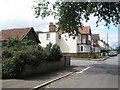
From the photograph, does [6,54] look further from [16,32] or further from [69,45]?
[69,45]

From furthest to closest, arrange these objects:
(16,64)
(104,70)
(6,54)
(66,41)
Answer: (66,41) → (104,70) → (6,54) → (16,64)

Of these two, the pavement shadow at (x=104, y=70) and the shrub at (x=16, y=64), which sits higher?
the shrub at (x=16, y=64)

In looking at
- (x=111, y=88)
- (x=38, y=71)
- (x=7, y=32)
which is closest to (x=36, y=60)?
(x=38, y=71)

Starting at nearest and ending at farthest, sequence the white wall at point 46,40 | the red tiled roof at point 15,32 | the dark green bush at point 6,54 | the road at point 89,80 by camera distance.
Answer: the road at point 89,80 → the dark green bush at point 6,54 → the red tiled roof at point 15,32 → the white wall at point 46,40

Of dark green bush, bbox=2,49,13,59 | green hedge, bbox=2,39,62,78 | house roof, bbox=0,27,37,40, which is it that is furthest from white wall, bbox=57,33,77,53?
dark green bush, bbox=2,49,13,59

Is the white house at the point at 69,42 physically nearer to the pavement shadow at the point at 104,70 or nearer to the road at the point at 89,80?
the pavement shadow at the point at 104,70

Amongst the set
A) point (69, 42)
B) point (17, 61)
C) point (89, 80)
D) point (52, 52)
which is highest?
point (69, 42)

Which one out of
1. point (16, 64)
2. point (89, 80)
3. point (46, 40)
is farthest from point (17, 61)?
point (46, 40)

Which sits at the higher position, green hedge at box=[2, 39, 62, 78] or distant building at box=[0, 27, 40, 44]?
distant building at box=[0, 27, 40, 44]

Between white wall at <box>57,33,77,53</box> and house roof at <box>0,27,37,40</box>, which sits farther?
white wall at <box>57,33,77,53</box>

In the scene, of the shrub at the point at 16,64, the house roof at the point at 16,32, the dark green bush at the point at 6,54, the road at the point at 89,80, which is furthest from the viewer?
the house roof at the point at 16,32

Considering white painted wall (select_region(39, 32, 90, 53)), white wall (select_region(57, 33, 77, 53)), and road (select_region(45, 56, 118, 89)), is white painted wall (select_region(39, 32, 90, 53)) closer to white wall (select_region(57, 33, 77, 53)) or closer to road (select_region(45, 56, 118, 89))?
white wall (select_region(57, 33, 77, 53))

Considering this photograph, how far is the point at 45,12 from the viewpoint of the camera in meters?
18.3

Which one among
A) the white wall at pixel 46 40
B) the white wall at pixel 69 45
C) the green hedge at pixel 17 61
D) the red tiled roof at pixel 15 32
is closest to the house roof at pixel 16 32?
the red tiled roof at pixel 15 32
